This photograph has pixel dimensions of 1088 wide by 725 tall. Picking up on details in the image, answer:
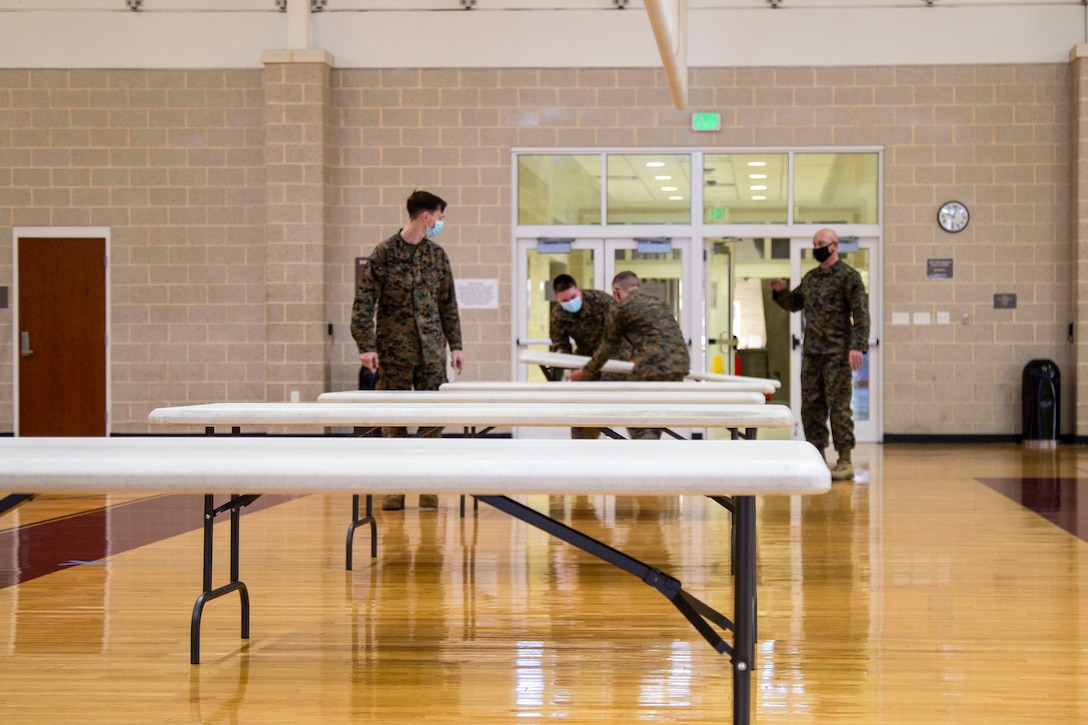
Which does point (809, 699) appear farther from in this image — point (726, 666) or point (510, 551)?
point (510, 551)

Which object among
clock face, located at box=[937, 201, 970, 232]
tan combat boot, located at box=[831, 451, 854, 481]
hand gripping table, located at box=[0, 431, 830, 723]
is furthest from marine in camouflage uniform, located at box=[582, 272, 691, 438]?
clock face, located at box=[937, 201, 970, 232]

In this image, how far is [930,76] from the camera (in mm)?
9898

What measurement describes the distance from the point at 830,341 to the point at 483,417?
168 inches

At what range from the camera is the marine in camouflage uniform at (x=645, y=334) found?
5863 millimetres

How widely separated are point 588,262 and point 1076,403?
446 cm

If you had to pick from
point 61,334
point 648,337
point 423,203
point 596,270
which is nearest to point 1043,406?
point 596,270

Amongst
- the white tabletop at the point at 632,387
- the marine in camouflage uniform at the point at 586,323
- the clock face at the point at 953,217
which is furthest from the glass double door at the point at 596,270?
the white tabletop at the point at 632,387

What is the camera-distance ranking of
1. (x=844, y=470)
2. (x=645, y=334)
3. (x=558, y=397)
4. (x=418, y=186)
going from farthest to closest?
(x=418, y=186)
(x=844, y=470)
(x=645, y=334)
(x=558, y=397)

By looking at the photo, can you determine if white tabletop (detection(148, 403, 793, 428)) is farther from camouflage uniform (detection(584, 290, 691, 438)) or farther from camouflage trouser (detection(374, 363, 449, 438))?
camouflage uniform (detection(584, 290, 691, 438))

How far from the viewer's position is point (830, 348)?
6.69 metres

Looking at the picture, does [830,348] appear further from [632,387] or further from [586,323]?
[632,387]

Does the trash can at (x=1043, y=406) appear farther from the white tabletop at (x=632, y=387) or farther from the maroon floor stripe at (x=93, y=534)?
the maroon floor stripe at (x=93, y=534)

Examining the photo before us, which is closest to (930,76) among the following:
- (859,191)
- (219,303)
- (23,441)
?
(859,191)

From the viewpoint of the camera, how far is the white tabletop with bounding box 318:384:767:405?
12.0ft
